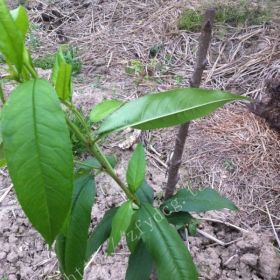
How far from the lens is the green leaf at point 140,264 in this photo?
934 mm

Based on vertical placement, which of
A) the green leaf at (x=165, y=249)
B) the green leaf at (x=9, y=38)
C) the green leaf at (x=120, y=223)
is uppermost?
the green leaf at (x=9, y=38)

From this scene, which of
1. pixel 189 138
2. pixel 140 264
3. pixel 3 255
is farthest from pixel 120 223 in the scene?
pixel 189 138

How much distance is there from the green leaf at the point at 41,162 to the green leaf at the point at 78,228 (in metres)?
0.33

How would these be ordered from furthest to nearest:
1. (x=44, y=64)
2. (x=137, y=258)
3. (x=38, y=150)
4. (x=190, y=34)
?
(x=190, y=34), (x=44, y=64), (x=137, y=258), (x=38, y=150)

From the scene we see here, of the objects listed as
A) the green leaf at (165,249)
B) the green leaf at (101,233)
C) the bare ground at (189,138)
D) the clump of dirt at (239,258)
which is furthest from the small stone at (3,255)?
the green leaf at (165,249)

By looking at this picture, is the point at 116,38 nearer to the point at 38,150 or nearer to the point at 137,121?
the point at 137,121

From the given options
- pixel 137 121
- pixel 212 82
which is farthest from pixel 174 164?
pixel 212 82

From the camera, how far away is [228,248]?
137 centimetres

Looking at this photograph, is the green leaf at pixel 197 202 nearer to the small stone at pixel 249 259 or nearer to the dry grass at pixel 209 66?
the small stone at pixel 249 259

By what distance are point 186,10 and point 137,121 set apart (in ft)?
7.46

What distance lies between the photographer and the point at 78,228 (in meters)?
0.81

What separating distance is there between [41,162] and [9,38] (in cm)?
18

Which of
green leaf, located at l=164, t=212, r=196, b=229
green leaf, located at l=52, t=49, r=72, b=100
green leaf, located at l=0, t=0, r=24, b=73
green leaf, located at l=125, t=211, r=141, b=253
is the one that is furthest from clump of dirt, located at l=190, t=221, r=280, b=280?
green leaf, located at l=0, t=0, r=24, b=73

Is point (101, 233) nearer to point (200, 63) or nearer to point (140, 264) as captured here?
point (140, 264)
